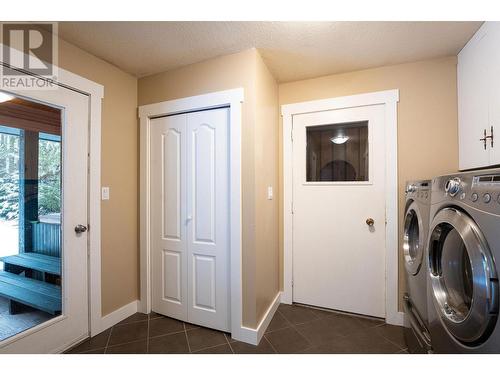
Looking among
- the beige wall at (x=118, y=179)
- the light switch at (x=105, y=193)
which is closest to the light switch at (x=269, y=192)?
the beige wall at (x=118, y=179)

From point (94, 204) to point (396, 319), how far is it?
9.01 ft

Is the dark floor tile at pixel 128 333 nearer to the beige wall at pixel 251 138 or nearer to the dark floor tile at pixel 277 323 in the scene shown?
the beige wall at pixel 251 138

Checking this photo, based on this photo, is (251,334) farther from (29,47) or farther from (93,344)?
(29,47)

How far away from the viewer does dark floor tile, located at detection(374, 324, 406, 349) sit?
5.76 feet

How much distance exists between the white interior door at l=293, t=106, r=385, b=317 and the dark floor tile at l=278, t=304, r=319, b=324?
0.29ft

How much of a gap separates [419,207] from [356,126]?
3.25 ft

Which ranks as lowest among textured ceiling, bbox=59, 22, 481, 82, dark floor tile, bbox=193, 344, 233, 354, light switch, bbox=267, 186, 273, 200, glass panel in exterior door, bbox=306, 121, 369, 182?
dark floor tile, bbox=193, 344, 233, 354

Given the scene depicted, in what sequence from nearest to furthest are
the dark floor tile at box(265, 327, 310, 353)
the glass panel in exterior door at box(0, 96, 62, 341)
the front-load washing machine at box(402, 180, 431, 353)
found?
the front-load washing machine at box(402, 180, 431, 353) → the glass panel in exterior door at box(0, 96, 62, 341) → the dark floor tile at box(265, 327, 310, 353)

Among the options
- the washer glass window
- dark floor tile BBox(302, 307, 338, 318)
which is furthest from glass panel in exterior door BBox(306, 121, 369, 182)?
dark floor tile BBox(302, 307, 338, 318)

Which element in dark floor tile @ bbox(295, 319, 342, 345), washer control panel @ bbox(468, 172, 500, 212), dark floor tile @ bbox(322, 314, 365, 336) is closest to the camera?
washer control panel @ bbox(468, 172, 500, 212)

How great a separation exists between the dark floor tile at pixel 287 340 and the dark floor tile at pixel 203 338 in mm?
386

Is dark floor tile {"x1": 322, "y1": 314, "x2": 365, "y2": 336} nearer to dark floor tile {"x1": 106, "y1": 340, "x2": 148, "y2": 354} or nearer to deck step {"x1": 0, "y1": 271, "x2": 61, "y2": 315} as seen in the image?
dark floor tile {"x1": 106, "y1": 340, "x2": 148, "y2": 354}
